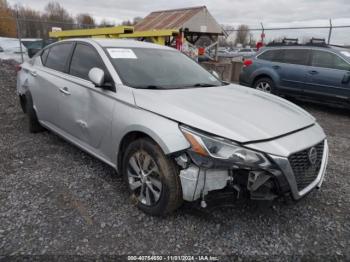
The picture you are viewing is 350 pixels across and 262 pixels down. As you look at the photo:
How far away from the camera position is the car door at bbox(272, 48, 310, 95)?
23.5 ft

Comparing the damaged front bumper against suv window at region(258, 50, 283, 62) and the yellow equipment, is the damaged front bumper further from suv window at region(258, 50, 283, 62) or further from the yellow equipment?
suv window at region(258, 50, 283, 62)

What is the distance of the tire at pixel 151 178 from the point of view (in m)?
2.36

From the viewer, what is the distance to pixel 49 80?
3.86 m

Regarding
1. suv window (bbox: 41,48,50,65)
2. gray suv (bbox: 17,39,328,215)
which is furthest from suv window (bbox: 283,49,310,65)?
suv window (bbox: 41,48,50,65)

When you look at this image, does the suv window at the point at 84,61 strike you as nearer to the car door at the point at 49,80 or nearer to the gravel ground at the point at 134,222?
the car door at the point at 49,80

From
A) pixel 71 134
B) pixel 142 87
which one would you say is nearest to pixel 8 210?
pixel 71 134

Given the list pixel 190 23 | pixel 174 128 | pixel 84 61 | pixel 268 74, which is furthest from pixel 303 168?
pixel 190 23

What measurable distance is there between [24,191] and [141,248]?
5.03ft

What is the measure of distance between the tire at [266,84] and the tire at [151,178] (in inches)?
234

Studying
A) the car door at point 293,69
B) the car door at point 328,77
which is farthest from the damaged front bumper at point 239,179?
the car door at point 293,69

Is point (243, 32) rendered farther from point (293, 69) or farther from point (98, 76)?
point (98, 76)

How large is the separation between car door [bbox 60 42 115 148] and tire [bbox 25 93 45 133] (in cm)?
107

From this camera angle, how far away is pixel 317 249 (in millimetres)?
2346

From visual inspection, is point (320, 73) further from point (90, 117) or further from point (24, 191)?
point (24, 191)
